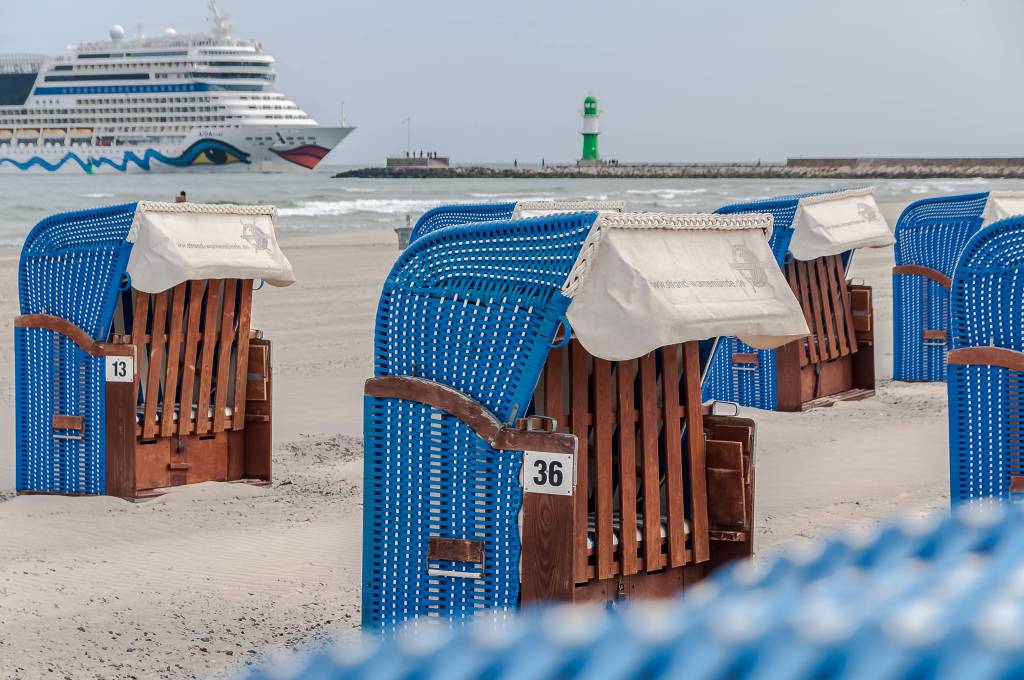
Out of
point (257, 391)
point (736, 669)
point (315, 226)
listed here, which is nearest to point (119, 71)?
point (315, 226)

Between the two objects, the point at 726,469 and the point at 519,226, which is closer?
the point at 519,226

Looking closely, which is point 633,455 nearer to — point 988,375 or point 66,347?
point 988,375

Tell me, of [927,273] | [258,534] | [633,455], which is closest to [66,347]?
[258,534]

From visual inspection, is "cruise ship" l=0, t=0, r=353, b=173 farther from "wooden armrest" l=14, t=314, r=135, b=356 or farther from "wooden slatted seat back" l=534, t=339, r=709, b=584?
"wooden slatted seat back" l=534, t=339, r=709, b=584

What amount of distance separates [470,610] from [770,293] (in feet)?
4.50

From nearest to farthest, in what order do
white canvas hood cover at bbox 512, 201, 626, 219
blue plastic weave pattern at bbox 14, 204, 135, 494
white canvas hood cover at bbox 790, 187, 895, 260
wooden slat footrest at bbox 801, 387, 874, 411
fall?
blue plastic weave pattern at bbox 14, 204, 135, 494 → white canvas hood cover at bbox 512, 201, 626, 219 → white canvas hood cover at bbox 790, 187, 895, 260 → wooden slat footrest at bbox 801, 387, 874, 411

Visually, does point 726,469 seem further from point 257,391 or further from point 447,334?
point 257,391

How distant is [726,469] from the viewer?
14.9 feet

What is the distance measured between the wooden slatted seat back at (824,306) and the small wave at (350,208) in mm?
34005

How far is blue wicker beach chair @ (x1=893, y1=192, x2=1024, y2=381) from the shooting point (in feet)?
34.1

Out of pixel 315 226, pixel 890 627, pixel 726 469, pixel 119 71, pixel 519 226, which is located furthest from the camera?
pixel 119 71

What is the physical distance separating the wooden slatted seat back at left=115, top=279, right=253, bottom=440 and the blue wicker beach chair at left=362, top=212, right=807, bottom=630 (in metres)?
2.55

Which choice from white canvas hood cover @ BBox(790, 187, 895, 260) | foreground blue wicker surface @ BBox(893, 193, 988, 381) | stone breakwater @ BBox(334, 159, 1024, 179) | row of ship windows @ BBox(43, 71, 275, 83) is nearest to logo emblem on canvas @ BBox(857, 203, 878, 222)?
white canvas hood cover @ BBox(790, 187, 895, 260)

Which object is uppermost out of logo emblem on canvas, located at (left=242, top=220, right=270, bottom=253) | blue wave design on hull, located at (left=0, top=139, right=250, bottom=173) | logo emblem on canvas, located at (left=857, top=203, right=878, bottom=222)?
blue wave design on hull, located at (left=0, top=139, right=250, bottom=173)
